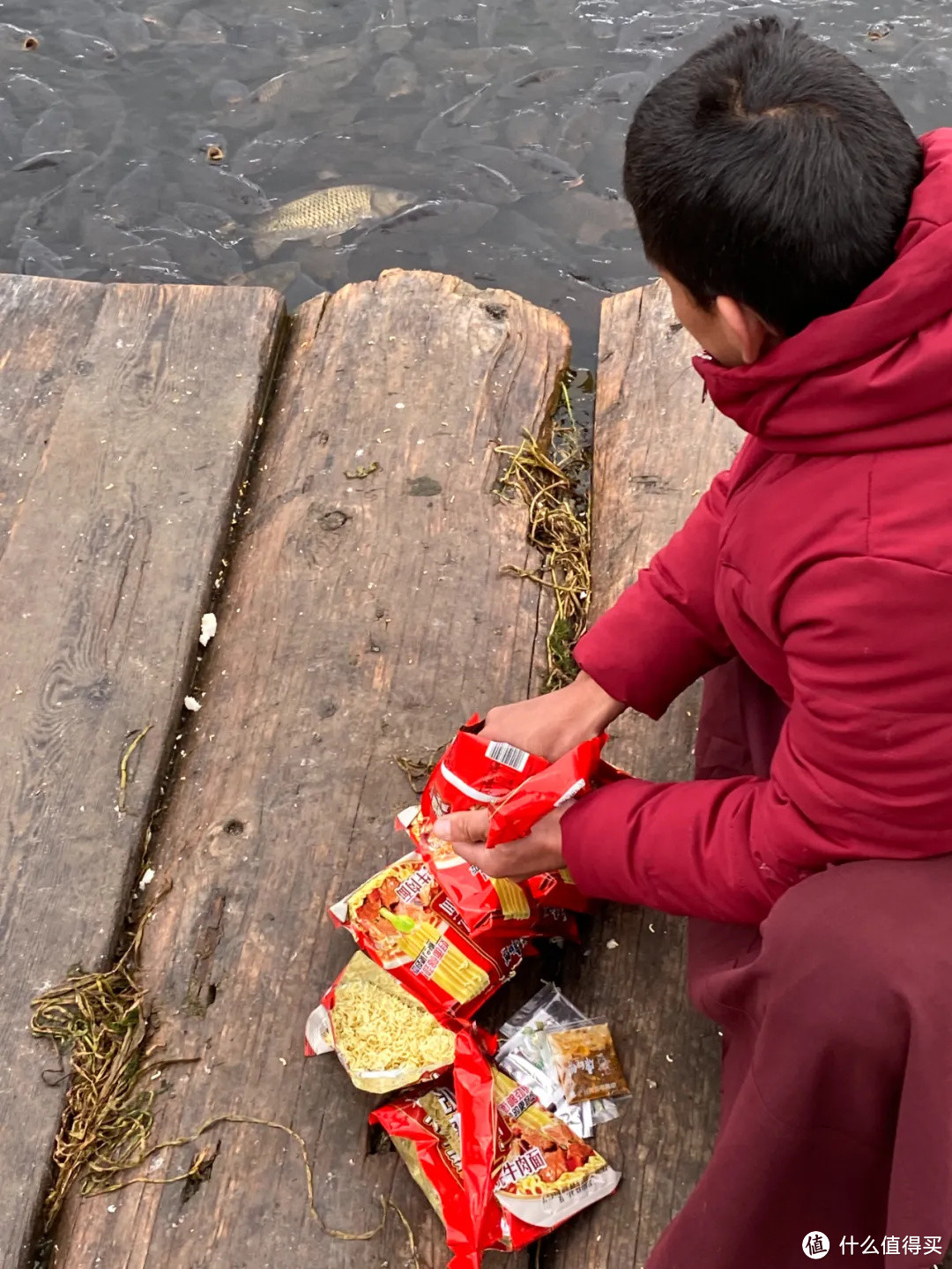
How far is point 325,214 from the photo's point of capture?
11.7 ft

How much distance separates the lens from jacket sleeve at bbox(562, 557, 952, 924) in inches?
45.3

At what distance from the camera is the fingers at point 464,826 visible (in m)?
1.63

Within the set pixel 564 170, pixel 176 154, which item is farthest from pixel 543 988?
pixel 176 154

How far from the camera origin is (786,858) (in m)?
1.32

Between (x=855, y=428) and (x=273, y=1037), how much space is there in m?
1.15

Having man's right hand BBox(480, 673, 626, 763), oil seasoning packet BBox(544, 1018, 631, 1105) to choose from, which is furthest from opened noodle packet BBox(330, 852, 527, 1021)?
man's right hand BBox(480, 673, 626, 763)

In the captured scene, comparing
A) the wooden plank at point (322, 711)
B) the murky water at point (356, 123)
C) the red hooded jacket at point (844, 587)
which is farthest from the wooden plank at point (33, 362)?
the red hooded jacket at point (844, 587)

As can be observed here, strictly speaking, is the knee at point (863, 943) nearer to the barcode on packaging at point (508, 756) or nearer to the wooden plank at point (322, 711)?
the barcode on packaging at point (508, 756)

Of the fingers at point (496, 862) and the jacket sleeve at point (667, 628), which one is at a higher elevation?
the jacket sleeve at point (667, 628)

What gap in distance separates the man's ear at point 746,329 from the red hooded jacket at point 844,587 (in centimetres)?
3

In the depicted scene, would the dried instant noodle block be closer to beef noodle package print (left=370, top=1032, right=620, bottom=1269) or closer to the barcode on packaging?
beef noodle package print (left=370, top=1032, right=620, bottom=1269)

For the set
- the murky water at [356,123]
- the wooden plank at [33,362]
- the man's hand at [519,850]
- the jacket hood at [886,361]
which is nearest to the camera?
the jacket hood at [886,361]

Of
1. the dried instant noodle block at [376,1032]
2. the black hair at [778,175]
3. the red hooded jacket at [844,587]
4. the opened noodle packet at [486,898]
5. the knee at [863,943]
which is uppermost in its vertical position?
the black hair at [778,175]

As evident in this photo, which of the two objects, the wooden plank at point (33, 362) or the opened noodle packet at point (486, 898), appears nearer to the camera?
the opened noodle packet at point (486, 898)
